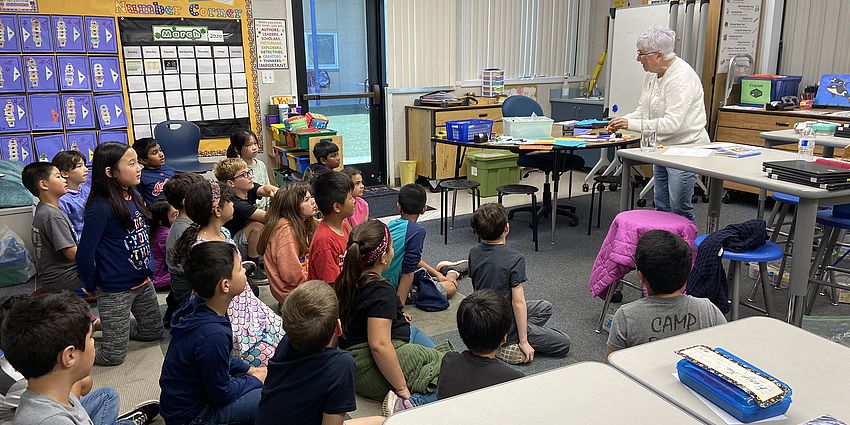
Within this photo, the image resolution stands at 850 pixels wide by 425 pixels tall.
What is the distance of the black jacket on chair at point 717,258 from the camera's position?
2.64m

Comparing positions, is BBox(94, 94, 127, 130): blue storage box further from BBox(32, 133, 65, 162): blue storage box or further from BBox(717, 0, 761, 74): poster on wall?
BBox(717, 0, 761, 74): poster on wall

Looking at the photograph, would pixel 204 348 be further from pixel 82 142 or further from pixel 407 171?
pixel 407 171

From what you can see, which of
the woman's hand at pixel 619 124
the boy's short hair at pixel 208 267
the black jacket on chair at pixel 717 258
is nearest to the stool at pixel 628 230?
the black jacket on chair at pixel 717 258

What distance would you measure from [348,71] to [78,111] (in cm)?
257

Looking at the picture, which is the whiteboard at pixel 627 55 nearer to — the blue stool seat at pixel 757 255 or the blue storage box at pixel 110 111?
the blue stool seat at pixel 757 255

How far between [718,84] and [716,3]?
753 millimetres

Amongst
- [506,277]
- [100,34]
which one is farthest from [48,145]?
[506,277]

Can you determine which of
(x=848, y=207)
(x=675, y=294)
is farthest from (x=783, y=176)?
(x=675, y=294)

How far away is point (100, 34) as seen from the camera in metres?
4.91

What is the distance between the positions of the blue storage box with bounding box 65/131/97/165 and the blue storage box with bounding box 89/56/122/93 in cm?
38

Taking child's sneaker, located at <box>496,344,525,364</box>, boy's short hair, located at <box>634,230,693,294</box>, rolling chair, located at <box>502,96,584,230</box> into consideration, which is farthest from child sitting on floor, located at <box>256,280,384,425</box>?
rolling chair, located at <box>502,96,584,230</box>

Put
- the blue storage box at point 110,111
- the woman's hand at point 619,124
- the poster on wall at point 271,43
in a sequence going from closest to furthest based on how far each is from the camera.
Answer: the woman's hand at point 619,124
the blue storage box at point 110,111
the poster on wall at point 271,43

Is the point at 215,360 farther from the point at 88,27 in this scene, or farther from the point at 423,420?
the point at 88,27

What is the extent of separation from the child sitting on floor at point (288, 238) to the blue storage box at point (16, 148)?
2920 millimetres
